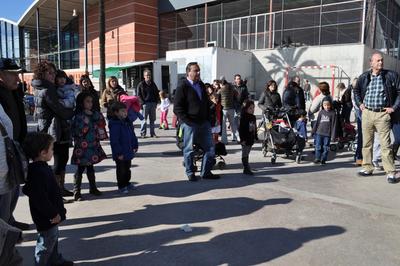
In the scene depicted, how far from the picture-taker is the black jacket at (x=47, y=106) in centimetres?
487

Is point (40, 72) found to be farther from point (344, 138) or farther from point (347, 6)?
point (347, 6)

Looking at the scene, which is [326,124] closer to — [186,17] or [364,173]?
[364,173]

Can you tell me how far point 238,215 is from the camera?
477 cm

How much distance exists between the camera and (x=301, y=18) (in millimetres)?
25453

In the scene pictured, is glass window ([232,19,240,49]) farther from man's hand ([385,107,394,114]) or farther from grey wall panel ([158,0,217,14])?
man's hand ([385,107,394,114])

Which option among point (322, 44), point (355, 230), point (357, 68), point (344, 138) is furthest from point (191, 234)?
point (322, 44)

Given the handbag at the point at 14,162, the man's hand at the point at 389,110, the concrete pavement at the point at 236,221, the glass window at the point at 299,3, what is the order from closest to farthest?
1. the handbag at the point at 14,162
2. the concrete pavement at the point at 236,221
3. the man's hand at the point at 389,110
4. the glass window at the point at 299,3

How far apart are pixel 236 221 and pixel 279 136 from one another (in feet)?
12.3

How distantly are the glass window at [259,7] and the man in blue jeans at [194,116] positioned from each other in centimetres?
2402

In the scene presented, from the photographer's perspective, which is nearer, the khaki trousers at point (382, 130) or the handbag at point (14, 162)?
the handbag at point (14, 162)

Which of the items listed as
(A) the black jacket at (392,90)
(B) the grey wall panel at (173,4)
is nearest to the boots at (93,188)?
(A) the black jacket at (392,90)

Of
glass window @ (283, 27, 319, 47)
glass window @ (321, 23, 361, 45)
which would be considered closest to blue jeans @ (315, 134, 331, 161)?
glass window @ (321, 23, 361, 45)

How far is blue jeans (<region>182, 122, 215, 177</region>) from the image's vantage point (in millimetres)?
6395

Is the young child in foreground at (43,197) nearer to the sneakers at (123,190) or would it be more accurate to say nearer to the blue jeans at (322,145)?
the sneakers at (123,190)
